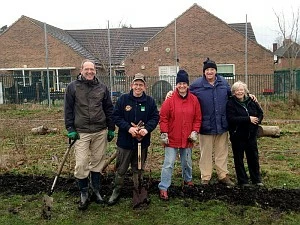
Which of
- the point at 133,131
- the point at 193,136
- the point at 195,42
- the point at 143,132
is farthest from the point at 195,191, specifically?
the point at 195,42

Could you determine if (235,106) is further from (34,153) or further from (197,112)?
(34,153)

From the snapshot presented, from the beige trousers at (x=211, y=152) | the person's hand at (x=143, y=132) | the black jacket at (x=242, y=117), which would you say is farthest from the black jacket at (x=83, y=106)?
the black jacket at (x=242, y=117)

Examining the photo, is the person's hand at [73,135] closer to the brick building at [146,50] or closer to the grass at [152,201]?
the grass at [152,201]

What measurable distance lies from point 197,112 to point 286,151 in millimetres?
3978

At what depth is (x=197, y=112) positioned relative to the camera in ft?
18.1

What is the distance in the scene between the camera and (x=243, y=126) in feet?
18.8

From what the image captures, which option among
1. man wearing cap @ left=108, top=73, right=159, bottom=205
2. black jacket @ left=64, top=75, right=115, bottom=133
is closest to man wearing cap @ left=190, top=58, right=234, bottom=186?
man wearing cap @ left=108, top=73, right=159, bottom=205

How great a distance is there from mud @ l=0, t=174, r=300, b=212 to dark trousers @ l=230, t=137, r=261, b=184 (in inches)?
11.6

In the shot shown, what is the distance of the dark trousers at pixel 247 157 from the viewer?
584cm

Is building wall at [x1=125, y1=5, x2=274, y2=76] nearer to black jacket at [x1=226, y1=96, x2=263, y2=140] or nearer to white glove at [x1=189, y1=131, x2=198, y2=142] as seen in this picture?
black jacket at [x1=226, y1=96, x2=263, y2=140]

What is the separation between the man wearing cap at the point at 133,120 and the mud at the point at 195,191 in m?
0.65

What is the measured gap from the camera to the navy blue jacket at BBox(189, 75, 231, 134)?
570cm

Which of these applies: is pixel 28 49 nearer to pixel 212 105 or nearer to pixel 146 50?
pixel 146 50

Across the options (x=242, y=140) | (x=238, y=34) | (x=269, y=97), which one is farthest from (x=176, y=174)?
(x=238, y=34)
